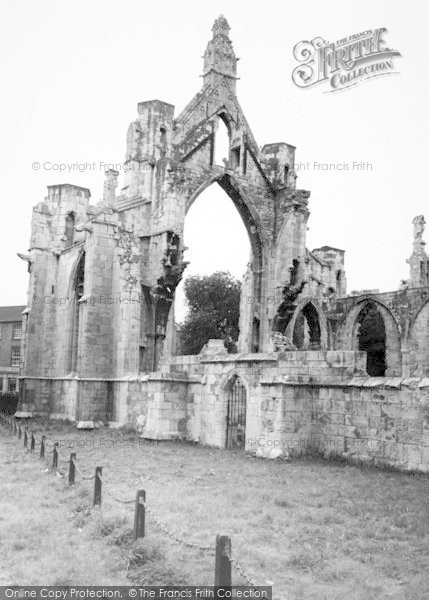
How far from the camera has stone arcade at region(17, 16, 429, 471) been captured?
49.4ft

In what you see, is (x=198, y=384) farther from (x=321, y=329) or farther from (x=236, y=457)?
(x=321, y=329)

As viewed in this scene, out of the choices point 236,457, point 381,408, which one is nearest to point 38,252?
→ point 236,457

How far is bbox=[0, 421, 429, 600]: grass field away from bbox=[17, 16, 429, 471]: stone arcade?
239cm

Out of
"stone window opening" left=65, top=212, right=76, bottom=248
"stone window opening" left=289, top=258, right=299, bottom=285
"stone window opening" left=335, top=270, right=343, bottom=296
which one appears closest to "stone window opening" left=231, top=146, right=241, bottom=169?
"stone window opening" left=289, top=258, right=299, bottom=285

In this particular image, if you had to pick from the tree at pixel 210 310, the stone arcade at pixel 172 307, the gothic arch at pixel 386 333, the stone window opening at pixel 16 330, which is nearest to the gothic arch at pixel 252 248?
the stone arcade at pixel 172 307

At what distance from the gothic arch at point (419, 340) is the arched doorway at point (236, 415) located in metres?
13.3

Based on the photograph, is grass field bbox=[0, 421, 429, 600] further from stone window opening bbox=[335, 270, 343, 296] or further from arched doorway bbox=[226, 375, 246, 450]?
stone window opening bbox=[335, 270, 343, 296]

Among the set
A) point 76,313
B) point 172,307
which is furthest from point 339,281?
point 76,313

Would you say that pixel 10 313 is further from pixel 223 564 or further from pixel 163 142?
pixel 223 564

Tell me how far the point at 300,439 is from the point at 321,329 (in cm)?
1602

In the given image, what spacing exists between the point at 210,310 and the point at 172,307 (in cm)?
2548

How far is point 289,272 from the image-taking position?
27516 millimetres

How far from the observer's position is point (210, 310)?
50.5 m

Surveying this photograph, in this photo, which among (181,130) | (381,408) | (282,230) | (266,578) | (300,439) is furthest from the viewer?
(282,230)
